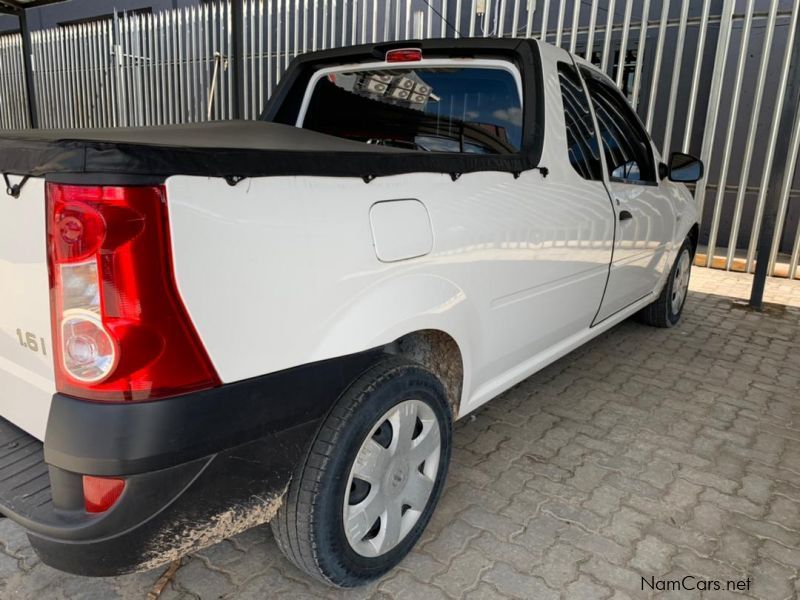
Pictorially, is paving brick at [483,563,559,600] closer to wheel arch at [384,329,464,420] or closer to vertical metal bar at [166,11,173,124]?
wheel arch at [384,329,464,420]

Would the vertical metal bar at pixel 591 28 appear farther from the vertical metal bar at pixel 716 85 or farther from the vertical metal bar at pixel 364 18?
the vertical metal bar at pixel 364 18

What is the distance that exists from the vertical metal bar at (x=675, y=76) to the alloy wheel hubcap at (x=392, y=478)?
6.35 m

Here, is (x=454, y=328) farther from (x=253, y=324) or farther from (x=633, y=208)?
(x=633, y=208)

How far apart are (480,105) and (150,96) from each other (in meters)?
10.7

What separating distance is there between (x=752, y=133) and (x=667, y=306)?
3331 millimetres

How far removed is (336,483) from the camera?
5.64 ft

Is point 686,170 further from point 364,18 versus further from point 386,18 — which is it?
point 364,18

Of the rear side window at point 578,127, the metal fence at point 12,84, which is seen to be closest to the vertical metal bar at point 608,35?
the rear side window at point 578,127

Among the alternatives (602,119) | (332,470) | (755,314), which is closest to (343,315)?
(332,470)

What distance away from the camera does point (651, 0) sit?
293 inches

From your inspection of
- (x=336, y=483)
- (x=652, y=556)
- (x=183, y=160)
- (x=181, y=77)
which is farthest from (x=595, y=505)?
(x=181, y=77)

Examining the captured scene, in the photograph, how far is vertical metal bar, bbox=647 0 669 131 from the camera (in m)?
6.91

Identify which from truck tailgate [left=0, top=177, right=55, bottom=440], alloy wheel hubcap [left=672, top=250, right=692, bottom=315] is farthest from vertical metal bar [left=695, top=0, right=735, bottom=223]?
truck tailgate [left=0, top=177, right=55, bottom=440]

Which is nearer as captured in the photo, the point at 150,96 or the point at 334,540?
the point at 334,540
